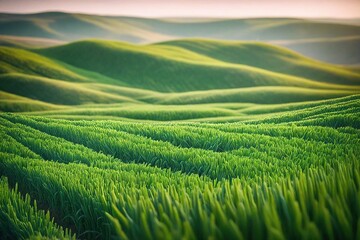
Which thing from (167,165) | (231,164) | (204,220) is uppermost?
(204,220)

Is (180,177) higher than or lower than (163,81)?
higher

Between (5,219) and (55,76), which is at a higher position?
(5,219)

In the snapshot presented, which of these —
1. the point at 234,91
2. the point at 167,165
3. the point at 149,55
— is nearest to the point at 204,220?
the point at 167,165

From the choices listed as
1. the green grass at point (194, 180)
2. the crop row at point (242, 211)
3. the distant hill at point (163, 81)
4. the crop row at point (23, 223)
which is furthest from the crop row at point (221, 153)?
the distant hill at point (163, 81)

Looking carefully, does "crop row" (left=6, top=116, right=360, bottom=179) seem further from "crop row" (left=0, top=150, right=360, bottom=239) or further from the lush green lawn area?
"crop row" (left=0, top=150, right=360, bottom=239)

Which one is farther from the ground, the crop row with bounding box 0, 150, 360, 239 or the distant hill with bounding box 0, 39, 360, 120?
the crop row with bounding box 0, 150, 360, 239

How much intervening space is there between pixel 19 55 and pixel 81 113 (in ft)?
146

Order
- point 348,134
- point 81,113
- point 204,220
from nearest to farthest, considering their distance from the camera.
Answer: point 204,220 → point 348,134 → point 81,113

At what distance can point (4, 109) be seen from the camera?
3219cm

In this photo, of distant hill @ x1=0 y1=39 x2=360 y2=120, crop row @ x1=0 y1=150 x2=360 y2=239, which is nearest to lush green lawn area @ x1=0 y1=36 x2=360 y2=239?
crop row @ x1=0 y1=150 x2=360 y2=239

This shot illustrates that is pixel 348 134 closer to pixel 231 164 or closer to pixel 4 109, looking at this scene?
pixel 231 164

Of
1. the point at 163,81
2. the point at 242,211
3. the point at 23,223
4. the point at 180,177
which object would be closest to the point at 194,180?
the point at 180,177

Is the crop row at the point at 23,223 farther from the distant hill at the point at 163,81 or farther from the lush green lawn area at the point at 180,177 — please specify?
the distant hill at the point at 163,81

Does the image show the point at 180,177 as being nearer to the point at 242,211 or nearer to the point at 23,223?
the point at 23,223
